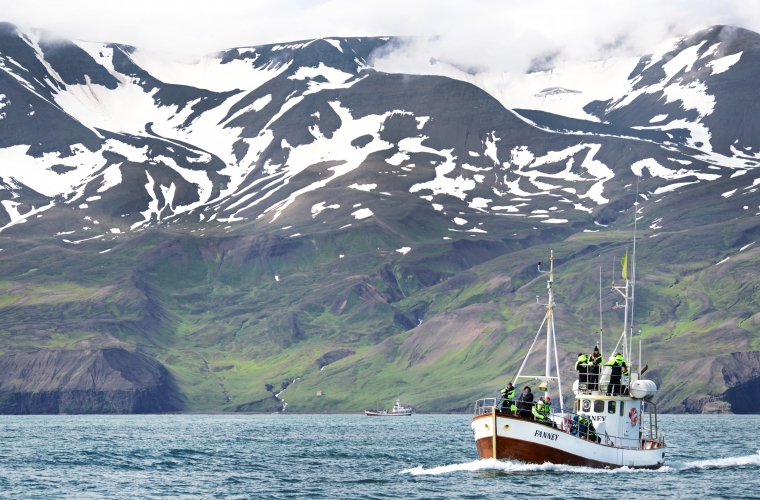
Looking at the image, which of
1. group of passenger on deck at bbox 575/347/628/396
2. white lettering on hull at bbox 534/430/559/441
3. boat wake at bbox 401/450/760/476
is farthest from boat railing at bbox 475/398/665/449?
group of passenger on deck at bbox 575/347/628/396

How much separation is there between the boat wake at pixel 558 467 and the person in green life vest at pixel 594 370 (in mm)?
6809

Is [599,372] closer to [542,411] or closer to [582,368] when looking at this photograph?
[582,368]

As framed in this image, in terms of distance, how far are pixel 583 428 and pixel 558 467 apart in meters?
4.81

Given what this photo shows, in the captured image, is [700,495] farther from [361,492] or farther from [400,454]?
[400,454]

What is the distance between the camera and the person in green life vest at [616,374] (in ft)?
304

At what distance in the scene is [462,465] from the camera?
97.2 meters

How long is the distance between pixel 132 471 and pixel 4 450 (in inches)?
1586

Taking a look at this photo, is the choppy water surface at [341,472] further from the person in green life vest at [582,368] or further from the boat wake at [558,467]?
the person in green life vest at [582,368]

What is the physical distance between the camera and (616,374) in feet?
305

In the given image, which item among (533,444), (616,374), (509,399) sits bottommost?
(533,444)

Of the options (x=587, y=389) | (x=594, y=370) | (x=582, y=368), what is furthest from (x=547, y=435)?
(x=582, y=368)

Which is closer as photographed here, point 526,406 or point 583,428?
point 526,406

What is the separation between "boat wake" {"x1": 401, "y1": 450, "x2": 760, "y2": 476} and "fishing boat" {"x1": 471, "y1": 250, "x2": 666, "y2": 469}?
42 cm

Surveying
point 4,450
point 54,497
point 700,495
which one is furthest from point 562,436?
point 4,450
